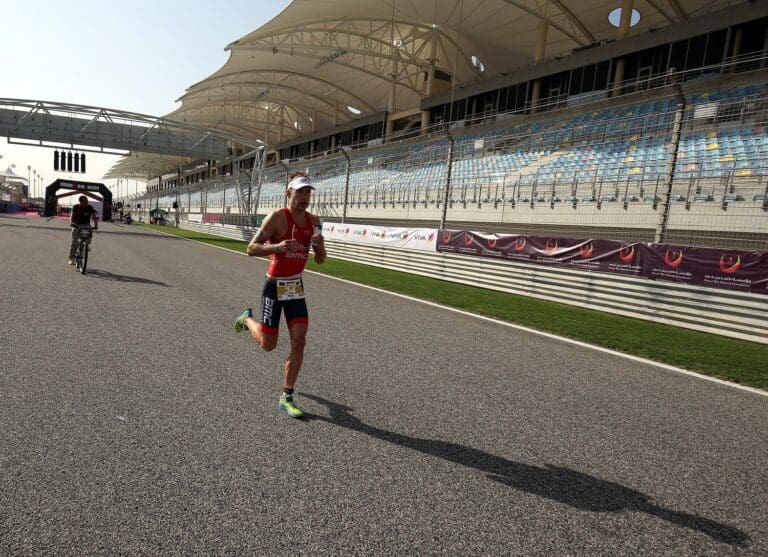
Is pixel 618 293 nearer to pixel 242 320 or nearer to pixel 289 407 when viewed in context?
pixel 242 320

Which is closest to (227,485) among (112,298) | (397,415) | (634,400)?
(397,415)

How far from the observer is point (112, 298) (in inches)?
292

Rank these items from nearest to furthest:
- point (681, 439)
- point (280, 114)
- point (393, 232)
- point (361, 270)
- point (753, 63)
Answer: point (681, 439) → point (361, 270) → point (393, 232) → point (753, 63) → point (280, 114)

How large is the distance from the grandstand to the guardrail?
1.34 metres

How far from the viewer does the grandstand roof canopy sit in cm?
2694

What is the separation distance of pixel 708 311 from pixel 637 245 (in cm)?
181

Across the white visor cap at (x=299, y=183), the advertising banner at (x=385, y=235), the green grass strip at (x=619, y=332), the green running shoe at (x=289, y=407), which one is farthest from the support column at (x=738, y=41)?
the green running shoe at (x=289, y=407)

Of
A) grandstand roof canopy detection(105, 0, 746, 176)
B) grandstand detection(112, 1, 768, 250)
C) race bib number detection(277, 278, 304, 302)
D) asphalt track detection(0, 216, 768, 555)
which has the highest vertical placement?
grandstand roof canopy detection(105, 0, 746, 176)

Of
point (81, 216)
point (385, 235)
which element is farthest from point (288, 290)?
point (385, 235)

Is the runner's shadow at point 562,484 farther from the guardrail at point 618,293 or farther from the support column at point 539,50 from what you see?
the support column at point 539,50

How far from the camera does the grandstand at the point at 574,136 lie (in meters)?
11.3

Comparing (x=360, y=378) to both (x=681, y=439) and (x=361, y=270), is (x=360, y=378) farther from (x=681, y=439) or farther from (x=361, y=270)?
(x=361, y=270)

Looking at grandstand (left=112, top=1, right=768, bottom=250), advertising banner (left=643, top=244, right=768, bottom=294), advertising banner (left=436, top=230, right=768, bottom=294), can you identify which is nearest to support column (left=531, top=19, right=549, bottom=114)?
grandstand (left=112, top=1, right=768, bottom=250)

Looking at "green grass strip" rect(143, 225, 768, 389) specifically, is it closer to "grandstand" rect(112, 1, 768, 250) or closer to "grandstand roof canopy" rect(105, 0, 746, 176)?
"grandstand" rect(112, 1, 768, 250)
